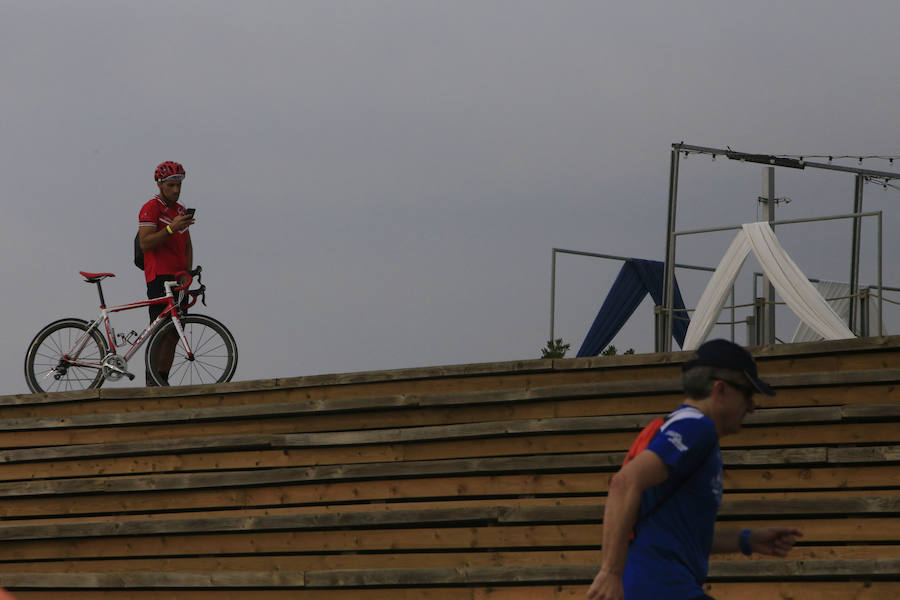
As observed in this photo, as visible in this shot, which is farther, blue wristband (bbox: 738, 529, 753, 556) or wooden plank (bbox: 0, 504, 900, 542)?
wooden plank (bbox: 0, 504, 900, 542)

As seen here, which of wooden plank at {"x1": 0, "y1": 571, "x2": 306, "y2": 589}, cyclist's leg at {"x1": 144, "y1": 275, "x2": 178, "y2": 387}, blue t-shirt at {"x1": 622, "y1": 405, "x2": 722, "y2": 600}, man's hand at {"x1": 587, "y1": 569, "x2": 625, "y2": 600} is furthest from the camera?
cyclist's leg at {"x1": 144, "y1": 275, "x2": 178, "y2": 387}

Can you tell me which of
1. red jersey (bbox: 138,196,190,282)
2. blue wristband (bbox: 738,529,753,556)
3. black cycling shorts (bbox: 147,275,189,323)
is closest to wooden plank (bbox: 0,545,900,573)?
black cycling shorts (bbox: 147,275,189,323)

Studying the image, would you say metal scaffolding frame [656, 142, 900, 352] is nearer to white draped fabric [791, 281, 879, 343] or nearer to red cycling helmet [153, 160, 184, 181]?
white draped fabric [791, 281, 879, 343]

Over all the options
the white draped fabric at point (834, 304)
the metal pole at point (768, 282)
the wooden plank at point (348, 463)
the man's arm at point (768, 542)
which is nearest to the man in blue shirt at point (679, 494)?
the man's arm at point (768, 542)

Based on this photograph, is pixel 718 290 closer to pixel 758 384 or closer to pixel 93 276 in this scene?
pixel 93 276

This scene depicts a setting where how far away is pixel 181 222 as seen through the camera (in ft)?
31.5

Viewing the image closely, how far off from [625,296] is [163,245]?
6086 mm

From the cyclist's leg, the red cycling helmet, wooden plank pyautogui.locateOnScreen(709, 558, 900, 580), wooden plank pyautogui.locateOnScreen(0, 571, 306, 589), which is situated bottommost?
wooden plank pyautogui.locateOnScreen(0, 571, 306, 589)

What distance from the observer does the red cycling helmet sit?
9699 mm

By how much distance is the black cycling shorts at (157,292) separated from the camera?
390 inches

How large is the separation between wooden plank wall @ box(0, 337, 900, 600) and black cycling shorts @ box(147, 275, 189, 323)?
976mm

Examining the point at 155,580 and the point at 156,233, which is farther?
the point at 156,233

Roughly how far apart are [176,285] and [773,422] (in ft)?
16.4

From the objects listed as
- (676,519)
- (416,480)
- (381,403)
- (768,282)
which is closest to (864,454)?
(416,480)
